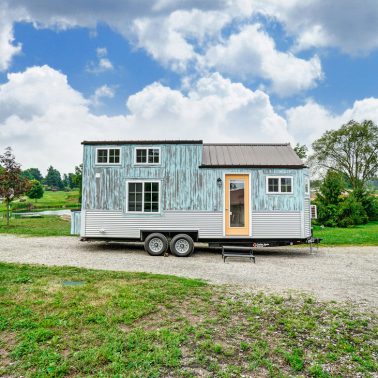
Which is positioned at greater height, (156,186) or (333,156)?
(333,156)

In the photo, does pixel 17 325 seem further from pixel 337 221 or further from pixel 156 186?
pixel 337 221

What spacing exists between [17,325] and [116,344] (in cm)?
174

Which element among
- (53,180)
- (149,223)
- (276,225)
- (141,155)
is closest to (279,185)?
(276,225)

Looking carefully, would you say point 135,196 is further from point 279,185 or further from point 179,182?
point 279,185

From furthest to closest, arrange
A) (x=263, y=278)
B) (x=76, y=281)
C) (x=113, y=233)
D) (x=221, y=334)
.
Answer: (x=113, y=233)
(x=263, y=278)
(x=76, y=281)
(x=221, y=334)

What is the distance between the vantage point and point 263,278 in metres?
7.19

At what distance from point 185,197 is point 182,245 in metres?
1.89

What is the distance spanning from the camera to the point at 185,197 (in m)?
10.7

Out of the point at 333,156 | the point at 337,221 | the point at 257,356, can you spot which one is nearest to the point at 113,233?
the point at 257,356

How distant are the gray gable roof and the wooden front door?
646mm

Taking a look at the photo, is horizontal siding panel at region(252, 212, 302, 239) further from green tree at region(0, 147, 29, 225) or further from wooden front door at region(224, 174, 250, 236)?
green tree at region(0, 147, 29, 225)

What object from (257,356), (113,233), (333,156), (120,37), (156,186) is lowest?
(257,356)

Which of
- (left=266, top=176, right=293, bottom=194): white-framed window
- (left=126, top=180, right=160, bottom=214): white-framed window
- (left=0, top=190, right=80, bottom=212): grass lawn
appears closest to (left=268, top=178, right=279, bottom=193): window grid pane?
(left=266, top=176, right=293, bottom=194): white-framed window

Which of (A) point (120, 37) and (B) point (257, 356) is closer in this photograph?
(B) point (257, 356)
